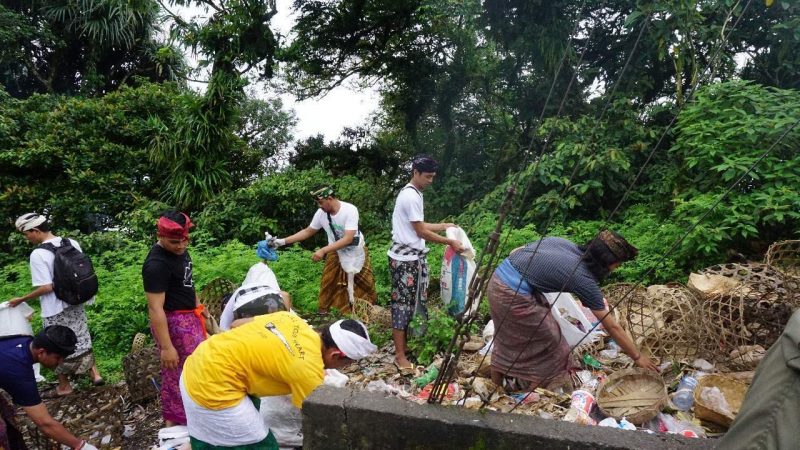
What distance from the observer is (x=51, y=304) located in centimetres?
454

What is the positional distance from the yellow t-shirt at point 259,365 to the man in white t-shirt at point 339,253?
2.43 meters

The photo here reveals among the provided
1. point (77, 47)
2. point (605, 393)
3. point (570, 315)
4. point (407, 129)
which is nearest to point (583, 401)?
point (605, 393)

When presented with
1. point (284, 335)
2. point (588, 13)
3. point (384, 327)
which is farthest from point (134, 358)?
point (588, 13)

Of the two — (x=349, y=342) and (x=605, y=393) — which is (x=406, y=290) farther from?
(x=349, y=342)

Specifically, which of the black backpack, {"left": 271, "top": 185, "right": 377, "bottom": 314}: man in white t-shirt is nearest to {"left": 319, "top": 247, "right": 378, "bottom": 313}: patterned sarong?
{"left": 271, "top": 185, "right": 377, "bottom": 314}: man in white t-shirt

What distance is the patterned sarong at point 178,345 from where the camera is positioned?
3334mm

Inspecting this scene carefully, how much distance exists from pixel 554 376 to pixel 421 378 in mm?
1004

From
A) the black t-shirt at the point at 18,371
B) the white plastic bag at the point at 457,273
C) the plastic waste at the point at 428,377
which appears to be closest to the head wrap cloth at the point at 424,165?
the white plastic bag at the point at 457,273

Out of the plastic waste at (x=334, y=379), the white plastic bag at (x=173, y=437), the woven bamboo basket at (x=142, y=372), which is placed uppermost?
the plastic waste at (x=334, y=379)

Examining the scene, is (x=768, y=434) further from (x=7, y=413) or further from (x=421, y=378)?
(x=7, y=413)

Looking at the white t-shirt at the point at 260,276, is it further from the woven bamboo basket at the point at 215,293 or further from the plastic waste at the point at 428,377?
the plastic waste at the point at 428,377

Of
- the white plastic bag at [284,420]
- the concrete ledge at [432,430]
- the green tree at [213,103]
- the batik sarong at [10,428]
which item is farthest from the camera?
the green tree at [213,103]

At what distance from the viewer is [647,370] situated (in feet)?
10.2

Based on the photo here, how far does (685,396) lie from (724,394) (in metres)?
0.27
